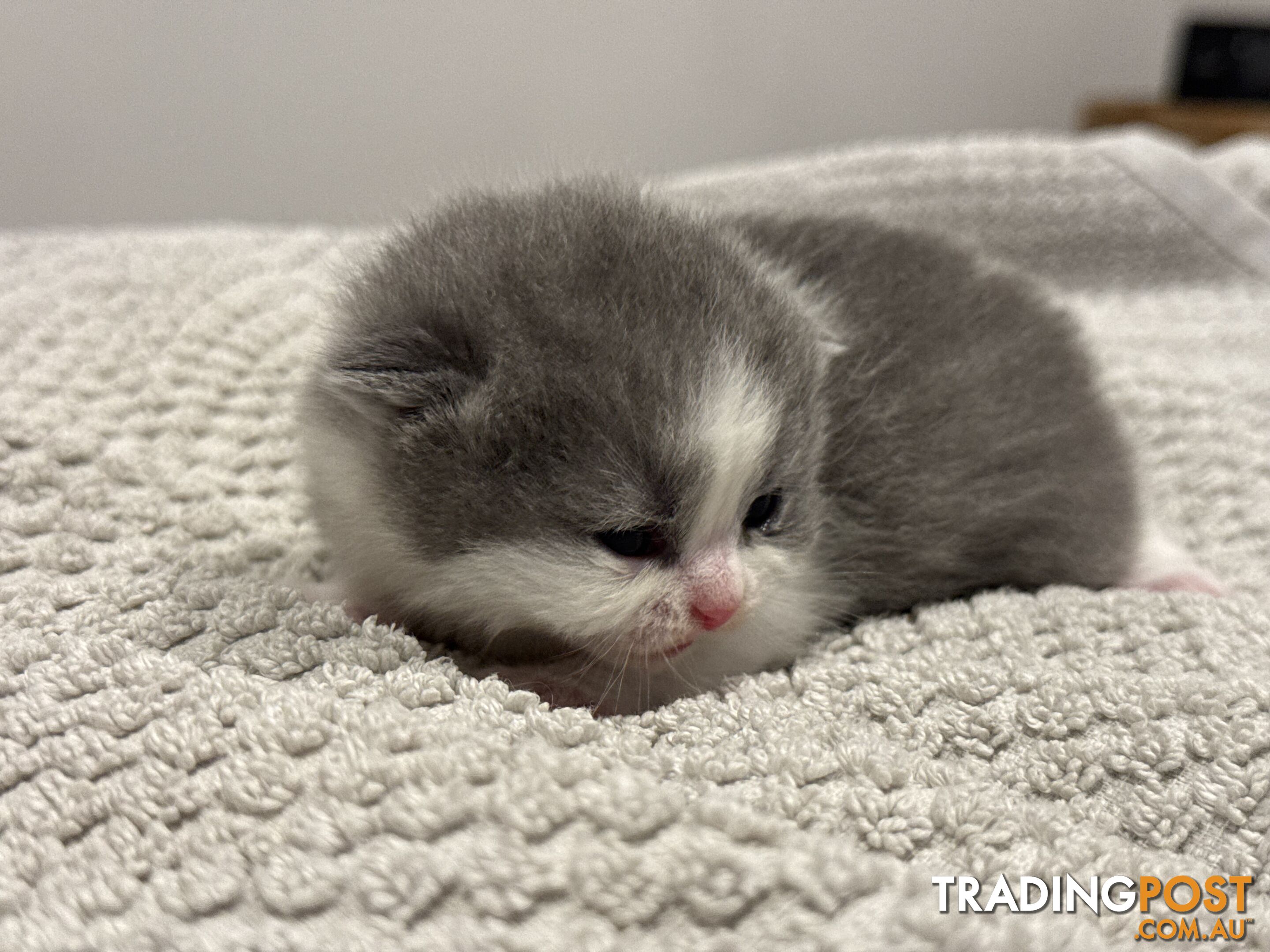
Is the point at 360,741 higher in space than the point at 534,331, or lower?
lower

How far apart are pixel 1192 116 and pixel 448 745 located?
2.91m

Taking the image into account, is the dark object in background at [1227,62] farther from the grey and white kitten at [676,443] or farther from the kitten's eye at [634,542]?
the kitten's eye at [634,542]

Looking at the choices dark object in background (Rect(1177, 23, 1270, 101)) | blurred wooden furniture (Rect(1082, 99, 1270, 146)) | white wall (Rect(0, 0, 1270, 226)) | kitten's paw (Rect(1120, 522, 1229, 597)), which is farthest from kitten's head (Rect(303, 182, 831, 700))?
dark object in background (Rect(1177, 23, 1270, 101))

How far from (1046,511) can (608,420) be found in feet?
2.10

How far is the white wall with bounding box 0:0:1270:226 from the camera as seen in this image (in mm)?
2230

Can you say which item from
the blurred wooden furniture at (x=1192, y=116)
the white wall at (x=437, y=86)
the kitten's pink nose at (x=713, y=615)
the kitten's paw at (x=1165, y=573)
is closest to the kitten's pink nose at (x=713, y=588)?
the kitten's pink nose at (x=713, y=615)

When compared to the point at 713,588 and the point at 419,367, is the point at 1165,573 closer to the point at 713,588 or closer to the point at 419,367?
the point at 713,588

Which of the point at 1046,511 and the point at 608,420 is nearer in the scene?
the point at 608,420

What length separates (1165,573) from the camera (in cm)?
134

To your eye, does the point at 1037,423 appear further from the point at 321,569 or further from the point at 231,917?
the point at 231,917

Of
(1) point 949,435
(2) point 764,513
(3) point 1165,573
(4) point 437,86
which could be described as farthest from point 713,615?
(4) point 437,86

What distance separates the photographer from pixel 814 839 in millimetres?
736

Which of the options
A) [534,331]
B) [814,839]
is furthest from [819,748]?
[534,331]

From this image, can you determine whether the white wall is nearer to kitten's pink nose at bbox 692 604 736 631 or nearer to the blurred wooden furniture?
the blurred wooden furniture
